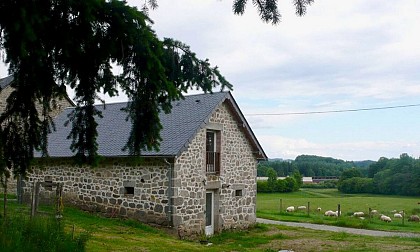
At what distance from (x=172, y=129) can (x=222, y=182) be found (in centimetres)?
291

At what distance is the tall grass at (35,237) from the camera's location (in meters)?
6.52

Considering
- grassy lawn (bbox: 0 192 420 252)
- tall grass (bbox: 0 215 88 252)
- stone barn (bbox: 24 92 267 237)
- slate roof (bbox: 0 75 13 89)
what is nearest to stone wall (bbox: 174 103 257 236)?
stone barn (bbox: 24 92 267 237)

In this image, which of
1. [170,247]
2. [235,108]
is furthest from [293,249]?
[235,108]

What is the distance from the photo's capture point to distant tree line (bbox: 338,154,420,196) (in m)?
49.3

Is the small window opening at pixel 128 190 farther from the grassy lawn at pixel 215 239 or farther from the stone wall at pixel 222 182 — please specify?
the stone wall at pixel 222 182

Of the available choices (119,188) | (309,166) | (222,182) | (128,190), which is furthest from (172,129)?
(309,166)

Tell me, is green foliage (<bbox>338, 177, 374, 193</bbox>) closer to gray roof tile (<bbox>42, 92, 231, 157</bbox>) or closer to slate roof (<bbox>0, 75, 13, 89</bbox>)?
gray roof tile (<bbox>42, 92, 231, 157</bbox>)

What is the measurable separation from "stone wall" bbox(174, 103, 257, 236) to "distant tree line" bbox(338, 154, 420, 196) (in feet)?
113

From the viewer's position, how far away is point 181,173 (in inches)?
634

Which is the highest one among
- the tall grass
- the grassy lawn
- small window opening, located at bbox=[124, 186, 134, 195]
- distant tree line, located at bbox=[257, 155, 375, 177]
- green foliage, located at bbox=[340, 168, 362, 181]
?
distant tree line, located at bbox=[257, 155, 375, 177]

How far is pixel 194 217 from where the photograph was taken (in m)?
16.6

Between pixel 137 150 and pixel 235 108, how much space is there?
39.6 feet

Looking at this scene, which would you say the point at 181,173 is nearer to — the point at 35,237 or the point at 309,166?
the point at 35,237

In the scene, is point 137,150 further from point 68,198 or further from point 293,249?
point 68,198
